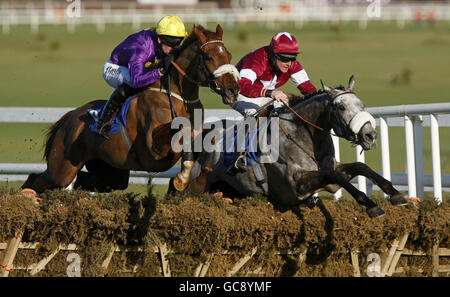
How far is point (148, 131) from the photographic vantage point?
6.05 m

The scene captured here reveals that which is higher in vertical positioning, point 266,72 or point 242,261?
point 266,72

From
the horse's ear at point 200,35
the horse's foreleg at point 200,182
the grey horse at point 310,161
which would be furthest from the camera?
the horse's foreleg at point 200,182

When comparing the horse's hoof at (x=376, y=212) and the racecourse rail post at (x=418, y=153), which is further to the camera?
the racecourse rail post at (x=418, y=153)

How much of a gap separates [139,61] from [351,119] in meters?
1.74

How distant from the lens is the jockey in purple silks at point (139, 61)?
612 centimetres

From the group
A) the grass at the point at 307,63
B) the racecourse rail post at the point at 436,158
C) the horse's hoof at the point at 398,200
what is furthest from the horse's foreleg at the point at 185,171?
the grass at the point at 307,63

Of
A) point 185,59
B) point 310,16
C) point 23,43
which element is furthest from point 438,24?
point 185,59

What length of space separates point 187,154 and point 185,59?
83cm

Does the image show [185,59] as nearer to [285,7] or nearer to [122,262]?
[122,262]

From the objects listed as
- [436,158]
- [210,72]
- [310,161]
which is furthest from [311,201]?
[436,158]

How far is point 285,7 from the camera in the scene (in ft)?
114

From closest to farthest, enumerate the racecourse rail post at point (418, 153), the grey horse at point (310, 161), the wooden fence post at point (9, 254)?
the wooden fence post at point (9, 254) < the grey horse at point (310, 161) < the racecourse rail post at point (418, 153)

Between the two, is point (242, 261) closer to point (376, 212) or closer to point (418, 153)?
point (376, 212)

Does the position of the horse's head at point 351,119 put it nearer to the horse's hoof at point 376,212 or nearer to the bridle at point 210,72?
the horse's hoof at point 376,212
